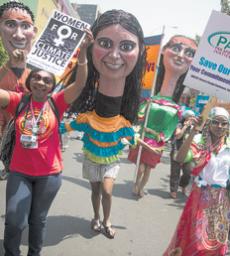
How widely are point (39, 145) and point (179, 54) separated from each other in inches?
113

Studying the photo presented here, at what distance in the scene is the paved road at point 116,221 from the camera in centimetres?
350

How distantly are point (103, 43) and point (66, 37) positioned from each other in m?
0.74

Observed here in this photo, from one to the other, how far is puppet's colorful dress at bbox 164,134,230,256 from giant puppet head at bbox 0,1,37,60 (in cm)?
222

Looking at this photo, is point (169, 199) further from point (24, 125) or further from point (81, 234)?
point (24, 125)

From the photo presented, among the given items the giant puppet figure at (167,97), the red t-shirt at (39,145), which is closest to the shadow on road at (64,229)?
the red t-shirt at (39,145)

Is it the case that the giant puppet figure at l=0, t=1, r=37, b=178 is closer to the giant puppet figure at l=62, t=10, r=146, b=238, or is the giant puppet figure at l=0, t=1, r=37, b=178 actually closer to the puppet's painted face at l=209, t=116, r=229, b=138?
the giant puppet figure at l=62, t=10, r=146, b=238

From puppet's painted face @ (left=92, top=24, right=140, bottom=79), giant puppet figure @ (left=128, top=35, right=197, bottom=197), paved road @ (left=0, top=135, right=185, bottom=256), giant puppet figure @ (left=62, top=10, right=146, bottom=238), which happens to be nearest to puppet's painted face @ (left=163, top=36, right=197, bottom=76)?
giant puppet figure @ (left=128, top=35, right=197, bottom=197)

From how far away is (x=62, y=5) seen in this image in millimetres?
23828

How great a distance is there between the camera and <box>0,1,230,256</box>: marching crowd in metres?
2.72

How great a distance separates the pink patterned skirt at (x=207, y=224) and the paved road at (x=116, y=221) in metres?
0.85

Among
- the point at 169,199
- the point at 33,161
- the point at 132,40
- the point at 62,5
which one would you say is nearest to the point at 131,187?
the point at 169,199

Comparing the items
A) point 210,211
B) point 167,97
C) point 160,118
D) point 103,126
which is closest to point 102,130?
point 103,126

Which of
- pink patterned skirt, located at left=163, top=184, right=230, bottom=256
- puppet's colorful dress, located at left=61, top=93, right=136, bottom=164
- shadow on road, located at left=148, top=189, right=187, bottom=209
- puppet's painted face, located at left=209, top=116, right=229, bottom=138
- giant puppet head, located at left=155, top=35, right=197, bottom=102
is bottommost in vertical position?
shadow on road, located at left=148, top=189, right=187, bottom=209

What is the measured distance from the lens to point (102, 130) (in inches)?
144
